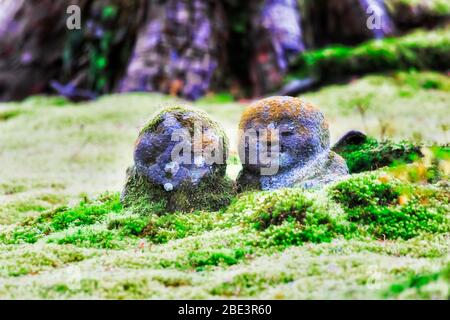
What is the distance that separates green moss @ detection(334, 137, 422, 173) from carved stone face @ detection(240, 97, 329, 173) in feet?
4.09

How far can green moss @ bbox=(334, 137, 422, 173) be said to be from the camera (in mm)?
8594

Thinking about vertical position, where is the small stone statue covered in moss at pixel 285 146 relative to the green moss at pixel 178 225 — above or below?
above

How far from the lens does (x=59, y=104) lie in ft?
73.8

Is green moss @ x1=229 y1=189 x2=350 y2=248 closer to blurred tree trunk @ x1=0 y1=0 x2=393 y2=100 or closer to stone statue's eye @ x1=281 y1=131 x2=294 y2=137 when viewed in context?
stone statue's eye @ x1=281 y1=131 x2=294 y2=137

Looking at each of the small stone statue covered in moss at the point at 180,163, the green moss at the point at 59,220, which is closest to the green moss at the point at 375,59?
the small stone statue covered in moss at the point at 180,163

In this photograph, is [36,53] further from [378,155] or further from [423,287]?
[423,287]

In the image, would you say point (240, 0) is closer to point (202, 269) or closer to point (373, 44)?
point (373, 44)

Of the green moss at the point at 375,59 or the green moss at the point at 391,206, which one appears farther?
the green moss at the point at 375,59

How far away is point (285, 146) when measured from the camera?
25.5 ft

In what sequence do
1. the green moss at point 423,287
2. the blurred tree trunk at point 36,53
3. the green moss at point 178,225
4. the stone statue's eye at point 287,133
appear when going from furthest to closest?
1. the blurred tree trunk at point 36,53
2. the stone statue's eye at point 287,133
3. the green moss at point 178,225
4. the green moss at point 423,287

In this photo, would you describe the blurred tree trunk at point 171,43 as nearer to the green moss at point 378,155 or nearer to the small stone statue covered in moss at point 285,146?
the green moss at point 378,155

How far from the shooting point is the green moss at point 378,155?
8.59 m

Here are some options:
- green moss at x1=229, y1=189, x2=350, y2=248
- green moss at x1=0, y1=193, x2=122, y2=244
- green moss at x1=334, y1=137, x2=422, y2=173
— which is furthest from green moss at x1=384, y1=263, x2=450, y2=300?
green moss at x1=0, y1=193, x2=122, y2=244

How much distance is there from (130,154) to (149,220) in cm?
792
